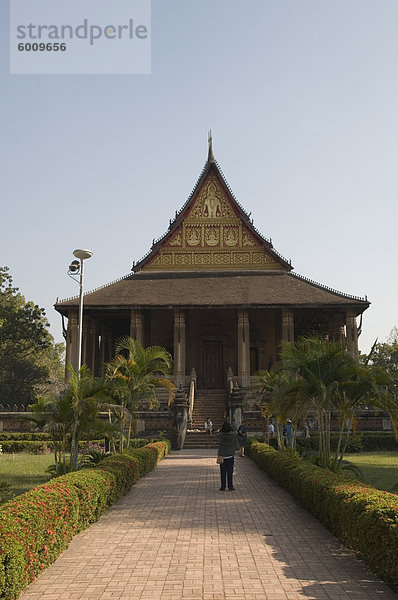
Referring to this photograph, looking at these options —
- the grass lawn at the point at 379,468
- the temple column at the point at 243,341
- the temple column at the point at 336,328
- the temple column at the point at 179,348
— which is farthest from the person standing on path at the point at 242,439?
the temple column at the point at 336,328

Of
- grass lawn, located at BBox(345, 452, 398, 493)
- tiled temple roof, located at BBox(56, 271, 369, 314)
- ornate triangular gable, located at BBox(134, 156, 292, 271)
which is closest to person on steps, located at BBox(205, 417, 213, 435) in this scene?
grass lawn, located at BBox(345, 452, 398, 493)

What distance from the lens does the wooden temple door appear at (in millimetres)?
32812

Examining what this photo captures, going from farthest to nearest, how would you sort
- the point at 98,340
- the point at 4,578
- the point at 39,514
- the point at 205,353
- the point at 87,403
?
the point at 98,340, the point at 205,353, the point at 87,403, the point at 39,514, the point at 4,578

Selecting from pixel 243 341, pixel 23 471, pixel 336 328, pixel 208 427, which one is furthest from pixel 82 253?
pixel 336 328

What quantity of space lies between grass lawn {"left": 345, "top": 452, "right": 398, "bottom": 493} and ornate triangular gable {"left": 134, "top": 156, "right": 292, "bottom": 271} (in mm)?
14383

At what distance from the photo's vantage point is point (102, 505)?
908 cm

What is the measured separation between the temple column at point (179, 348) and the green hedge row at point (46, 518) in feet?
61.2

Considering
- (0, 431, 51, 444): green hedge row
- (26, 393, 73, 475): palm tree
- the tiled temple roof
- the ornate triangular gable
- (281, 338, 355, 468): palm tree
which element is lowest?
(0, 431, 51, 444): green hedge row

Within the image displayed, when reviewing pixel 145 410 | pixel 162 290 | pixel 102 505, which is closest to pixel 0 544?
pixel 102 505

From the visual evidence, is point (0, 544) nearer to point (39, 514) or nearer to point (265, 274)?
point (39, 514)

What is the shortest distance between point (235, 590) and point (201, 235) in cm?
2938

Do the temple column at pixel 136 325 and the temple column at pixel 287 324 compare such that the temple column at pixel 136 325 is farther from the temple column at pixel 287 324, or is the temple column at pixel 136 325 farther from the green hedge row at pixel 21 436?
the green hedge row at pixel 21 436

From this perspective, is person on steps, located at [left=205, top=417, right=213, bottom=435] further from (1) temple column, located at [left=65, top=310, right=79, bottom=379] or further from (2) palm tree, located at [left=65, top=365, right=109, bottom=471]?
(2) palm tree, located at [left=65, top=365, right=109, bottom=471]

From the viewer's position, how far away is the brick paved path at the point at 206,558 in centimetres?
533
